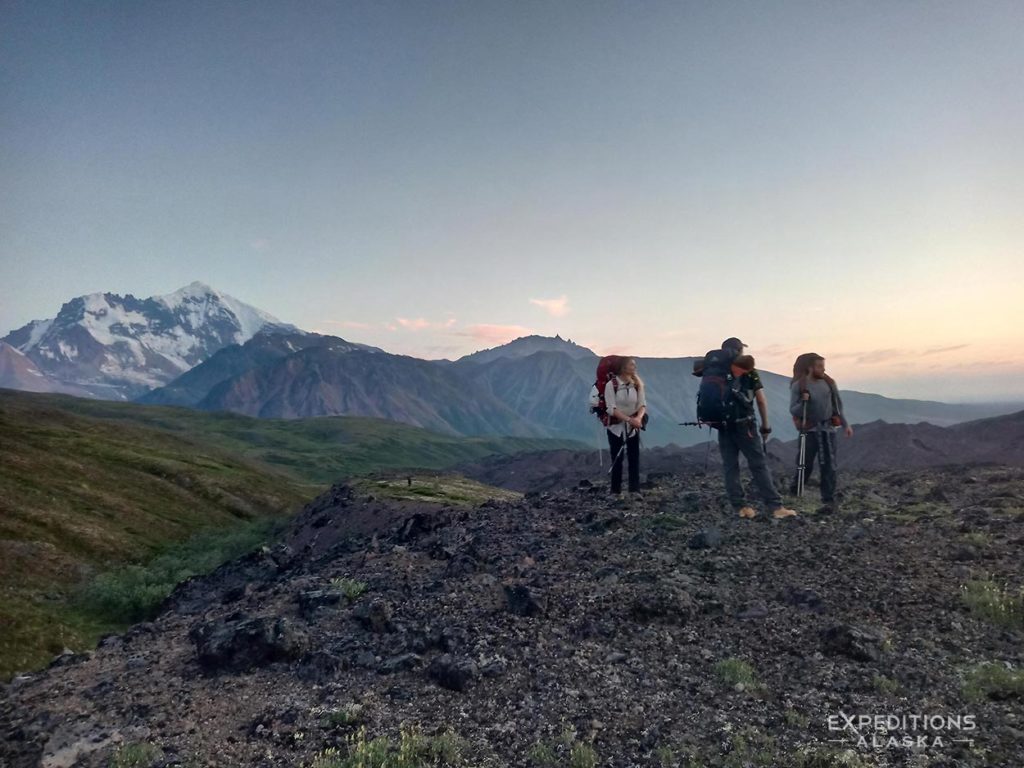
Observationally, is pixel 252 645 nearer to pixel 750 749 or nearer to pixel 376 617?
pixel 376 617

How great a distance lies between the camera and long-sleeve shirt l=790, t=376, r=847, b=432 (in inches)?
644

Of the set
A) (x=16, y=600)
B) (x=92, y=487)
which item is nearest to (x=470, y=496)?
(x=16, y=600)

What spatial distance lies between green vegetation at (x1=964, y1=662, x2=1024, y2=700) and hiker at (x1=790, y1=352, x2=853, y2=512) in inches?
358

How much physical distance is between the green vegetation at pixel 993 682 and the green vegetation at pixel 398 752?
18.5 feet

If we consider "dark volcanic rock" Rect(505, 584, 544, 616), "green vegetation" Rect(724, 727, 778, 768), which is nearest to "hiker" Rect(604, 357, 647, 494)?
"dark volcanic rock" Rect(505, 584, 544, 616)

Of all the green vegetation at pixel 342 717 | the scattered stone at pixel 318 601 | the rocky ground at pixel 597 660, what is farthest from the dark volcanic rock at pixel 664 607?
the scattered stone at pixel 318 601

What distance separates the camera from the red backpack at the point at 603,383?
55.7 feet

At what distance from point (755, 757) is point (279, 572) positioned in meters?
16.9

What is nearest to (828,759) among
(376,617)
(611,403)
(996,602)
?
(996,602)

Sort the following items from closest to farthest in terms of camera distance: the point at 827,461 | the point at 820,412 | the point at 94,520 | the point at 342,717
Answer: the point at 342,717 < the point at 827,461 < the point at 820,412 < the point at 94,520

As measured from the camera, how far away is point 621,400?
16844mm

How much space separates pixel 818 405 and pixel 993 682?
10.4 meters

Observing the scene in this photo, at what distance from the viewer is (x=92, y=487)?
5319 centimetres

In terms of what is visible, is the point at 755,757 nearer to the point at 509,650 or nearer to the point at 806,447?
the point at 509,650
